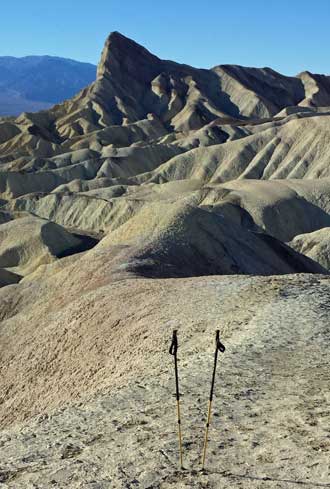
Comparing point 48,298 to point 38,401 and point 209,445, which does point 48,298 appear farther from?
point 209,445

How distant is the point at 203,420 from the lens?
1263cm

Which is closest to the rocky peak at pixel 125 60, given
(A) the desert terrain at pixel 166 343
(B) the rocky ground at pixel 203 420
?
(A) the desert terrain at pixel 166 343

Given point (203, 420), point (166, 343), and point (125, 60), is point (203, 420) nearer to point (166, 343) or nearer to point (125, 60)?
point (166, 343)

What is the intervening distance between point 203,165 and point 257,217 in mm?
35617

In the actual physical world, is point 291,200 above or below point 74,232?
above

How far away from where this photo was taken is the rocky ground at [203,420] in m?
10.7

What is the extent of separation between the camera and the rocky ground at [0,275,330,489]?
35.0 feet

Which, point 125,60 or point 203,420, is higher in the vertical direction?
point 125,60

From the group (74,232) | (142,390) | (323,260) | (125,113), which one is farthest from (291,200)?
(125,113)

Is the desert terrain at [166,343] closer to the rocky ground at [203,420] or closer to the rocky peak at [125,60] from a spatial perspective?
the rocky ground at [203,420]

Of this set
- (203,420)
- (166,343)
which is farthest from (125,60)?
(203,420)

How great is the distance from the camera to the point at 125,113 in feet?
525

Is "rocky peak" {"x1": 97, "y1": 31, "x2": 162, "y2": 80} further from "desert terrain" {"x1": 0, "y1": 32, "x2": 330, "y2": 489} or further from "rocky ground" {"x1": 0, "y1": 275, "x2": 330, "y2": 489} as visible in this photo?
"rocky ground" {"x1": 0, "y1": 275, "x2": 330, "y2": 489}

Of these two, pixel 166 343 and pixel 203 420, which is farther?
pixel 166 343
